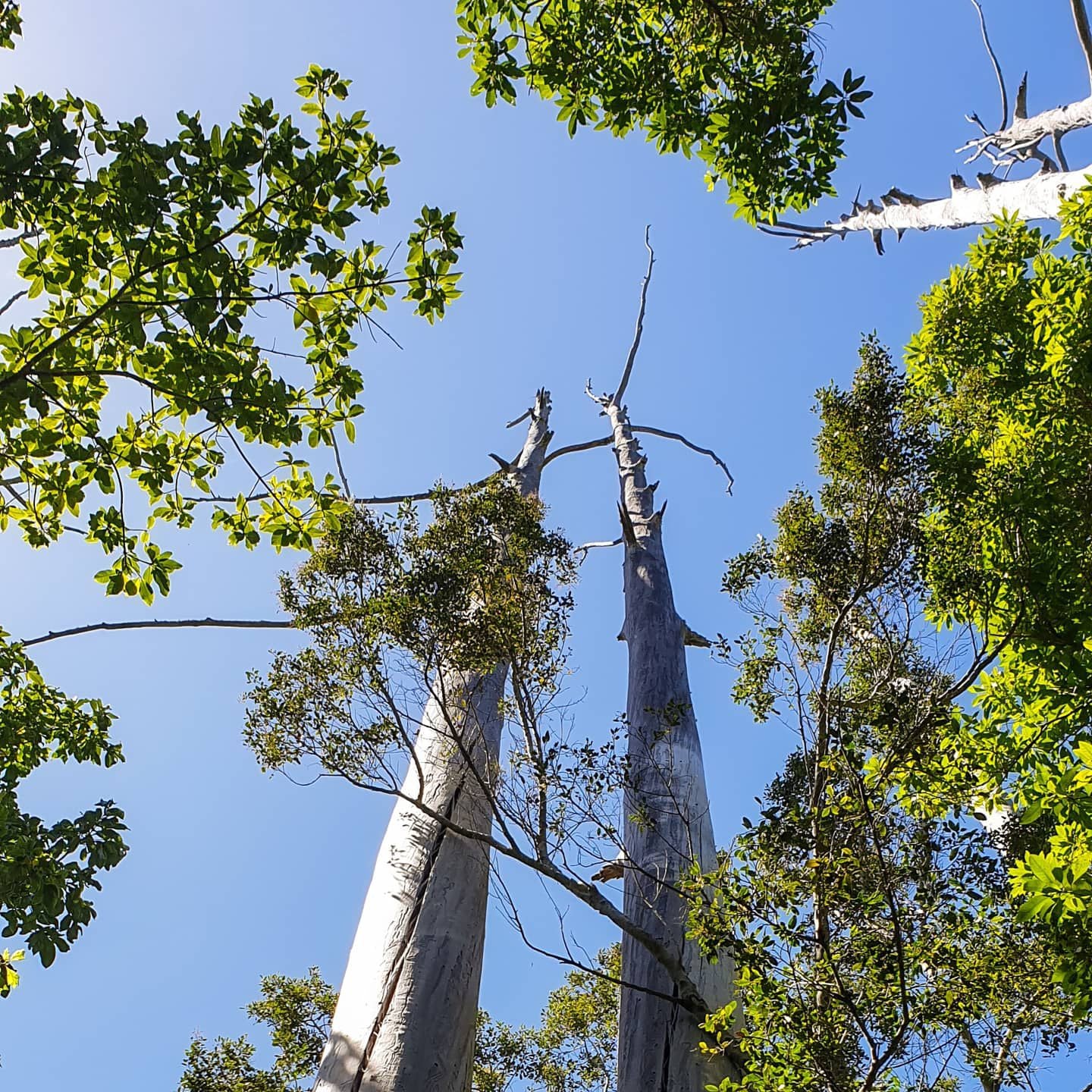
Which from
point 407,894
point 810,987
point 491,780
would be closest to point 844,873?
point 810,987

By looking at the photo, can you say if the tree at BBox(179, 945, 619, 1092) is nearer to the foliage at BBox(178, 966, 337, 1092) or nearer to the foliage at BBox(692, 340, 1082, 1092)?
the foliage at BBox(178, 966, 337, 1092)

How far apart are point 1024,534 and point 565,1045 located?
Answer: 688 centimetres

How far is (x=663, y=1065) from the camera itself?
447cm

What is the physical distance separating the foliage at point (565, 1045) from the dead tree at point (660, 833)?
282 cm

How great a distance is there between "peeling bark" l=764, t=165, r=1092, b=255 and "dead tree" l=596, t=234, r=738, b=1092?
3701mm

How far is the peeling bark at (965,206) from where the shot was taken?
7594 mm

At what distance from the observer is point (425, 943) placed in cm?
539

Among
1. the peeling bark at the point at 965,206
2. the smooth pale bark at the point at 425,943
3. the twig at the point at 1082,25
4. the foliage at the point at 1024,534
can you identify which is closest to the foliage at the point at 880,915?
the foliage at the point at 1024,534

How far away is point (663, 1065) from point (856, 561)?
287 cm

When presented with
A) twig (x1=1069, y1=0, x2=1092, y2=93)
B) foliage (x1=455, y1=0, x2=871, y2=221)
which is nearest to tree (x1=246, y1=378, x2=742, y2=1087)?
foliage (x1=455, y1=0, x2=871, y2=221)

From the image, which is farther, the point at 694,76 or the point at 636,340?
the point at 636,340

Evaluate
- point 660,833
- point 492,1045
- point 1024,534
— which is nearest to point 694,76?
point 1024,534

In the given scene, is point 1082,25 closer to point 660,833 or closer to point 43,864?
→ point 660,833

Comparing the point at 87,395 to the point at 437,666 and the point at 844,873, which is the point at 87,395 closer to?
the point at 437,666
